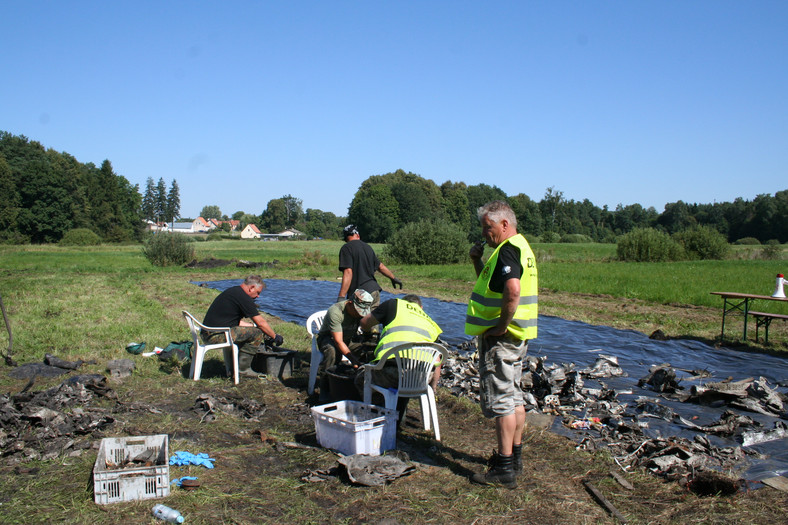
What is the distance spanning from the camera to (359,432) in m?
4.25

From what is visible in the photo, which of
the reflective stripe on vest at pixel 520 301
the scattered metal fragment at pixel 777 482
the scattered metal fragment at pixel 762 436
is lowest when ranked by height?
the scattered metal fragment at pixel 762 436

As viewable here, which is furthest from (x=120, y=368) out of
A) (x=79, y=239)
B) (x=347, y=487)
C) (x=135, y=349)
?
(x=79, y=239)

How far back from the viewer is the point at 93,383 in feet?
19.6

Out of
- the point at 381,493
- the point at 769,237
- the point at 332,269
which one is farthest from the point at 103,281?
the point at 769,237

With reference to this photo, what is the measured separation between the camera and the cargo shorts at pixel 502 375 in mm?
3854

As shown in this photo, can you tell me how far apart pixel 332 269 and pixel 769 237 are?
80566 millimetres

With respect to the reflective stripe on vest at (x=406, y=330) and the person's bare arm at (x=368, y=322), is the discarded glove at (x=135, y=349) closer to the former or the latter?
the person's bare arm at (x=368, y=322)

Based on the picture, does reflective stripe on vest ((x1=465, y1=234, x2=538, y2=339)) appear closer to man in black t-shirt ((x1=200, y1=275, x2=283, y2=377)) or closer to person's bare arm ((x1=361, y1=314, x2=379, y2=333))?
person's bare arm ((x1=361, y1=314, x2=379, y2=333))

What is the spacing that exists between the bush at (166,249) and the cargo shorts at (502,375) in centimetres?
3060

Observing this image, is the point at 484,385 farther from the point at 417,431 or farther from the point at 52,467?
the point at 52,467

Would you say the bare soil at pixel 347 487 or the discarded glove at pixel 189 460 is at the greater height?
the discarded glove at pixel 189 460

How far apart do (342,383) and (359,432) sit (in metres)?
1.28

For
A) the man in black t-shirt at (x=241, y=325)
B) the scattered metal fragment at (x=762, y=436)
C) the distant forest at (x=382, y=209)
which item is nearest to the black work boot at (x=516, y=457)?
the scattered metal fragment at (x=762, y=436)

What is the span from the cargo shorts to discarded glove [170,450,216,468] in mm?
2139
